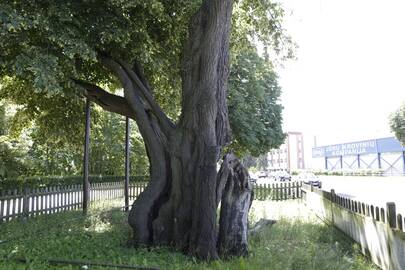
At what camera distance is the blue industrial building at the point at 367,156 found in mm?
64438

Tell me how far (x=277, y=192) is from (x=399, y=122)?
89.5 ft

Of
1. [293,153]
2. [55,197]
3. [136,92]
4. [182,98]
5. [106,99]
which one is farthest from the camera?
[293,153]

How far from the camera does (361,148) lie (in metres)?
75.8

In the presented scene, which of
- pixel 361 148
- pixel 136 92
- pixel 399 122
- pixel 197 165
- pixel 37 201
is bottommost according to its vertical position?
pixel 37 201

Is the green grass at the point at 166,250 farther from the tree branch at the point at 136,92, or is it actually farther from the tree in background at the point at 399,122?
the tree in background at the point at 399,122

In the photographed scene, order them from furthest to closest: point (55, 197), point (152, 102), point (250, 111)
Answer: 1. point (250, 111)
2. point (55, 197)
3. point (152, 102)

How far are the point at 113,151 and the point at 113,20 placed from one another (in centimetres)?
2563

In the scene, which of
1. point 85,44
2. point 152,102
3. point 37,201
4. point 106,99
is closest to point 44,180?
point 37,201

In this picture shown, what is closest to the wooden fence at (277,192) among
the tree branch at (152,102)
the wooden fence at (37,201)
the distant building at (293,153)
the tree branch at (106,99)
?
the wooden fence at (37,201)

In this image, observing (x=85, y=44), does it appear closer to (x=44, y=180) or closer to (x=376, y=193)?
(x=44, y=180)

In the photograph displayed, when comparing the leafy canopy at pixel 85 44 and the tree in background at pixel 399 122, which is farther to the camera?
the tree in background at pixel 399 122

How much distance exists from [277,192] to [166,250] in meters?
17.6

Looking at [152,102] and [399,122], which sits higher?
[399,122]

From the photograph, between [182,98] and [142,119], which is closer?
[182,98]
